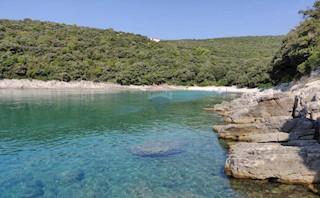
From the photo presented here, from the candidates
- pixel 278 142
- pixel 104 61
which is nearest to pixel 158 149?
pixel 278 142

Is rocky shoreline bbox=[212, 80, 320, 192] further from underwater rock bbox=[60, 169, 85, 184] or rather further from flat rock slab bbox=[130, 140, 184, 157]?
underwater rock bbox=[60, 169, 85, 184]

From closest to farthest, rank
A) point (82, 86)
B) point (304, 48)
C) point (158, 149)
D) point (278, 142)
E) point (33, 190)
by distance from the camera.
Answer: point (33, 190) → point (278, 142) → point (158, 149) → point (304, 48) → point (82, 86)

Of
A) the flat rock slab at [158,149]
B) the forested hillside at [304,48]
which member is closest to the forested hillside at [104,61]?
the forested hillside at [304,48]

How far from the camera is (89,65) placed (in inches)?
4459

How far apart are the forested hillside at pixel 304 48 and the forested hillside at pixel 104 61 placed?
32.4m

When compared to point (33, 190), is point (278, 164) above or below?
above

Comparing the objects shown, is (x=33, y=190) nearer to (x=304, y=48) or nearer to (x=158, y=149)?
(x=158, y=149)

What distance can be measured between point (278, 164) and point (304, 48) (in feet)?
121

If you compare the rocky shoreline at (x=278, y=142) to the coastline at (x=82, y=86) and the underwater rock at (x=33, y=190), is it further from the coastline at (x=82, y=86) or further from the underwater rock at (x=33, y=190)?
the coastline at (x=82, y=86)

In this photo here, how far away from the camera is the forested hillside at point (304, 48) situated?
43700mm

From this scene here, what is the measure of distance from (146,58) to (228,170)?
114 metres

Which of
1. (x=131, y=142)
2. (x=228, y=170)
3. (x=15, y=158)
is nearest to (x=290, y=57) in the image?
(x=131, y=142)

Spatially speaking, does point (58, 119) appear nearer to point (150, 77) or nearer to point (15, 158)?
point (15, 158)

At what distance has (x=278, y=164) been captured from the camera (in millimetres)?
15523
